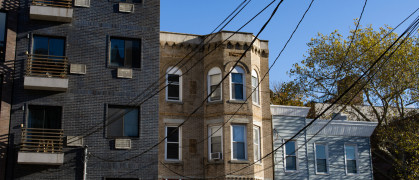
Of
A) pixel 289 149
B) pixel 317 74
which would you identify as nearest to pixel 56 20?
pixel 289 149

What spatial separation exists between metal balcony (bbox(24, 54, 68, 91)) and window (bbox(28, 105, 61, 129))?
0.83 meters

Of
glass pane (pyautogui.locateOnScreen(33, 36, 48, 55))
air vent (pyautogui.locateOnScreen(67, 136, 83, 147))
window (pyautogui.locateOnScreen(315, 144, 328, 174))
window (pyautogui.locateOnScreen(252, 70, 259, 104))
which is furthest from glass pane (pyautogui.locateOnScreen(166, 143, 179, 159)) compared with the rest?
window (pyautogui.locateOnScreen(315, 144, 328, 174))

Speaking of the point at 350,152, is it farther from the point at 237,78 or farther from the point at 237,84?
the point at 237,78

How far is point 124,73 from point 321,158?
1208cm

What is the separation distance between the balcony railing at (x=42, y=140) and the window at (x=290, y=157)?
11914 mm

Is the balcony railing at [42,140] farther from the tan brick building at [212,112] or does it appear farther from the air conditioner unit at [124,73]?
the tan brick building at [212,112]

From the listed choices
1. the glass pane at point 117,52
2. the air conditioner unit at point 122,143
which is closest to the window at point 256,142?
the air conditioner unit at point 122,143

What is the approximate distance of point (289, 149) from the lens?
28.5 metres

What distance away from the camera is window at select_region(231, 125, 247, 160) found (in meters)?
26.1

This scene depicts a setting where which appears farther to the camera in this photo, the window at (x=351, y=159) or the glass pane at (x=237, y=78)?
the window at (x=351, y=159)

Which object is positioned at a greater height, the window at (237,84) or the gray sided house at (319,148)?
the window at (237,84)

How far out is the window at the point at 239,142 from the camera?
26.1 metres

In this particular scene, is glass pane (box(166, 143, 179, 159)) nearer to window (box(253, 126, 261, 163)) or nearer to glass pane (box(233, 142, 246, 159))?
glass pane (box(233, 142, 246, 159))

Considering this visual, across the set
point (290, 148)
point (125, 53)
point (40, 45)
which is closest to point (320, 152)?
point (290, 148)
